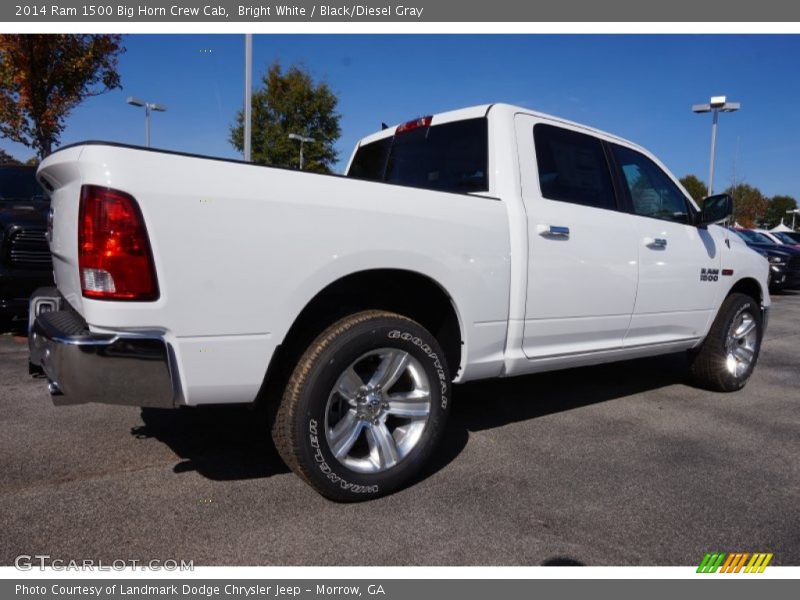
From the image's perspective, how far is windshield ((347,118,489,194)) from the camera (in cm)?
342

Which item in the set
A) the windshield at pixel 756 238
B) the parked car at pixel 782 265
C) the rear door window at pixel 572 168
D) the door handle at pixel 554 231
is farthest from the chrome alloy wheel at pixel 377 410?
the windshield at pixel 756 238

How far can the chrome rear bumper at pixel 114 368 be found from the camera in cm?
212

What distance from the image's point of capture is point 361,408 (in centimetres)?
269

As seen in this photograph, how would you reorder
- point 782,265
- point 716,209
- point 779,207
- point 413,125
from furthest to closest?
1. point 779,207
2. point 782,265
3. point 716,209
4. point 413,125

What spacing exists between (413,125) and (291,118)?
26252 millimetres

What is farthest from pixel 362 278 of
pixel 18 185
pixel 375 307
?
pixel 18 185

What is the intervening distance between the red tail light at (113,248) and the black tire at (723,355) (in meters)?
4.25

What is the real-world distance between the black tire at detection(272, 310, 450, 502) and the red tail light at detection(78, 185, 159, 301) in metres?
0.71

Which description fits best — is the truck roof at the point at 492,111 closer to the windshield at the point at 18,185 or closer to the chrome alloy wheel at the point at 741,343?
the chrome alloy wheel at the point at 741,343

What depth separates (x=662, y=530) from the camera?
2.50m

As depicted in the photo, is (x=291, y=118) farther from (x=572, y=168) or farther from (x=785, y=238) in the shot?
(x=572, y=168)

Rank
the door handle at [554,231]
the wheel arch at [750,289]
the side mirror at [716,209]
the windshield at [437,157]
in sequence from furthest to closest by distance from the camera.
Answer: the wheel arch at [750,289] < the side mirror at [716,209] < the windshield at [437,157] < the door handle at [554,231]

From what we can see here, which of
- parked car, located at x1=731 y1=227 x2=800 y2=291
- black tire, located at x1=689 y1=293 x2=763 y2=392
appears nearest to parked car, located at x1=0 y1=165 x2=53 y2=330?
black tire, located at x1=689 y1=293 x2=763 y2=392

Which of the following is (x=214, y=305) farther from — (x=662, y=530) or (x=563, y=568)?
(x=662, y=530)
